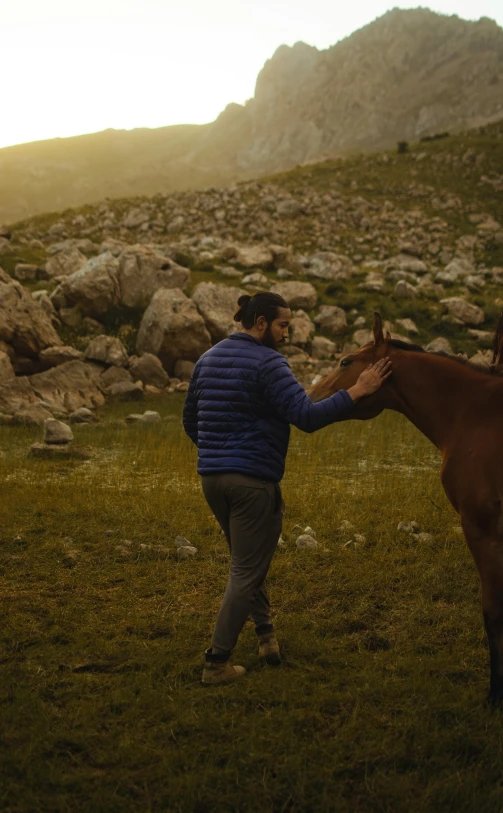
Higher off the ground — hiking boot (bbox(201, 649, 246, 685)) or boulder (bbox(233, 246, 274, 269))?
boulder (bbox(233, 246, 274, 269))

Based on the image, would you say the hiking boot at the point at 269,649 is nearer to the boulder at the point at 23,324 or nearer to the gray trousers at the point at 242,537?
the gray trousers at the point at 242,537

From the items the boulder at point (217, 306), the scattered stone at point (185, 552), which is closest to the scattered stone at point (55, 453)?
the scattered stone at point (185, 552)

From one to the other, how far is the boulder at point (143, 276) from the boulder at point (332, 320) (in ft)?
11.1

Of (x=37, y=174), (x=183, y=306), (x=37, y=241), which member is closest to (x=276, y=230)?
(x=37, y=241)

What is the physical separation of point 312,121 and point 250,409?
398ft

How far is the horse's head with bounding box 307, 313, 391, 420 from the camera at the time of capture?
429cm

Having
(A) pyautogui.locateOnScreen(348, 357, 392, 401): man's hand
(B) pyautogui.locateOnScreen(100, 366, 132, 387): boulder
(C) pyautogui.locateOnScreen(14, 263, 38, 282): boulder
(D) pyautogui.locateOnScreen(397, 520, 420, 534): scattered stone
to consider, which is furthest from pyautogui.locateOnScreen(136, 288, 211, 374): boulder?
(A) pyautogui.locateOnScreen(348, 357, 392, 401): man's hand

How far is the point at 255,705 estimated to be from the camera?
12.7 feet

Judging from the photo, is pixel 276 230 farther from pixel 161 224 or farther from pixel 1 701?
pixel 1 701

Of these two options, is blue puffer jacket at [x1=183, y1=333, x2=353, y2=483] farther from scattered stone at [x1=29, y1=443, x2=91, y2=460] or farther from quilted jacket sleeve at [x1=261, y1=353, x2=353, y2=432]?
scattered stone at [x1=29, y1=443, x2=91, y2=460]

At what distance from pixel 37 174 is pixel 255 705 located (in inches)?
4370

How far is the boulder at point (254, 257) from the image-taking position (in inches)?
842

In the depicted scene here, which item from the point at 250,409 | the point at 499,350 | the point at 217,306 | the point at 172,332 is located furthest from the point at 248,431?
the point at 217,306

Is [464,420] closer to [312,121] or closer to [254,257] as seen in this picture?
[254,257]
